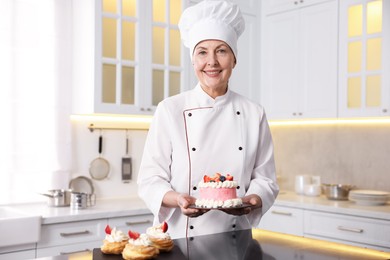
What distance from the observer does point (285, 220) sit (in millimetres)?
3764

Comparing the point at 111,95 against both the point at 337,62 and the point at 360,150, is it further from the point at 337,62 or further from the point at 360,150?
the point at 360,150

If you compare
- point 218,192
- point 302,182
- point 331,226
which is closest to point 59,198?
point 218,192

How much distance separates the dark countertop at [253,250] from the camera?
1.58 metres

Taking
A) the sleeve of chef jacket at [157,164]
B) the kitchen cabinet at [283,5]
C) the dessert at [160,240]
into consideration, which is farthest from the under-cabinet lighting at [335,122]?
the dessert at [160,240]

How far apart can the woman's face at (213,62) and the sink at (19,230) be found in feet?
4.60

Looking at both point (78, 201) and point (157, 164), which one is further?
point (78, 201)

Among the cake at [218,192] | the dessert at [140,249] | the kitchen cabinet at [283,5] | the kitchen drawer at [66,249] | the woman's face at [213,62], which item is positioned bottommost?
the kitchen drawer at [66,249]

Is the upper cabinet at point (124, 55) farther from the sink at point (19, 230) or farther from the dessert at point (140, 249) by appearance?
the dessert at point (140, 249)

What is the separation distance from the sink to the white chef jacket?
101 centimetres

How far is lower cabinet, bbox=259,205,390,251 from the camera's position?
3.17 metres

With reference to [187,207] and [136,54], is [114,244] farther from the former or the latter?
[136,54]

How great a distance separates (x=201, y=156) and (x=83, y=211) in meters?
1.35

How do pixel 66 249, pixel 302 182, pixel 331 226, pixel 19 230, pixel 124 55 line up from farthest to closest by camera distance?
pixel 302 182 → pixel 124 55 → pixel 331 226 → pixel 66 249 → pixel 19 230

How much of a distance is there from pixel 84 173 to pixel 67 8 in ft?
4.11
